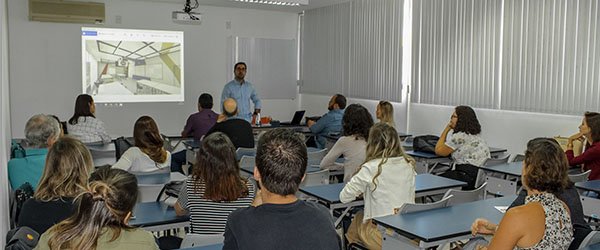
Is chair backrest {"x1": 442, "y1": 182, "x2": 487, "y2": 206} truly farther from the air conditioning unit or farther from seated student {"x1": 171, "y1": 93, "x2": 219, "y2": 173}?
the air conditioning unit

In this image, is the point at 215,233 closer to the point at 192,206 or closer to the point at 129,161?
the point at 192,206

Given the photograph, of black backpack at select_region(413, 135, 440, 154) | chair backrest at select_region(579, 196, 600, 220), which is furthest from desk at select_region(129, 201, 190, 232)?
black backpack at select_region(413, 135, 440, 154)

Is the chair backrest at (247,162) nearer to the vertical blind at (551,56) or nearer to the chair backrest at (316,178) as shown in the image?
the chair backrest at (316,178)

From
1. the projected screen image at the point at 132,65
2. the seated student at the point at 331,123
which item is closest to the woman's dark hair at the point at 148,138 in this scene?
the seated student at the point at 331,123

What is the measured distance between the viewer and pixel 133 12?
9023 millimetres

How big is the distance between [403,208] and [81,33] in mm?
7169

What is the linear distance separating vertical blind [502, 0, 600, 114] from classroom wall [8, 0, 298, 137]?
4.98m

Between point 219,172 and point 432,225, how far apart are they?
48.8 inches

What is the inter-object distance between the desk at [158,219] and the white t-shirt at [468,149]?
130 inches

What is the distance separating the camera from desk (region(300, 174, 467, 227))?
3.77 metres

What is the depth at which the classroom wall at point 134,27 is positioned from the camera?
8.41 m

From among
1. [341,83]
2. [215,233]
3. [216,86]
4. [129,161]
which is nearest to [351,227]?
[215,233]

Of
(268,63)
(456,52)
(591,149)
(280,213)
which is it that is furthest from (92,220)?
(268,63)

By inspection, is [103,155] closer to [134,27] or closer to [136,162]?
[136,162]
